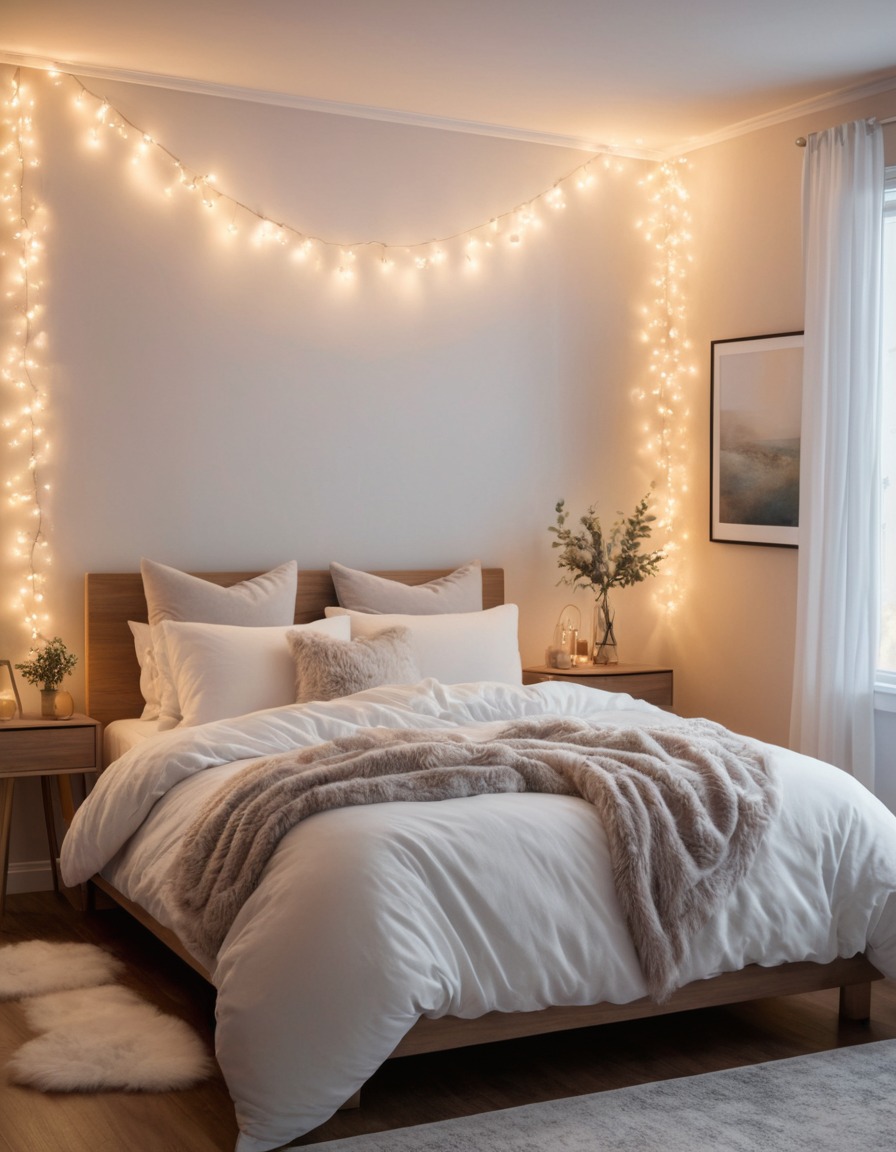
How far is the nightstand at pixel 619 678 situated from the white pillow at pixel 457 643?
0.32 meters

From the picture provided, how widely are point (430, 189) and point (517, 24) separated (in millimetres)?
1262

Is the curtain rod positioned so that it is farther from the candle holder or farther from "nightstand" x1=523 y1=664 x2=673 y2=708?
the candle holder

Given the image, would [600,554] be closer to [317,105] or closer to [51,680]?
[317,105]

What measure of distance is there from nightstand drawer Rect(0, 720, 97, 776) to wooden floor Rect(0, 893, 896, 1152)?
64 cm

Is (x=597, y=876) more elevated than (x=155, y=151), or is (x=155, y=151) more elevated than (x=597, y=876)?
(x=155, y=151)

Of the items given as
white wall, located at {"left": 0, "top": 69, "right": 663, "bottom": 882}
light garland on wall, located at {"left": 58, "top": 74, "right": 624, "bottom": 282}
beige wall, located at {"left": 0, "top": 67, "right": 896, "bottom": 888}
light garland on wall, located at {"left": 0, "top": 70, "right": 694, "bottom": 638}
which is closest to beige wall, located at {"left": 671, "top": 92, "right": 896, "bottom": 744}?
beige wall, located at {"left": 0, "top": 67, "right": 896, "bottom": 888}

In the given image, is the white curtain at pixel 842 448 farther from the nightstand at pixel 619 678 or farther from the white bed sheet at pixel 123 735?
the white bed sheet at pixel 123 735

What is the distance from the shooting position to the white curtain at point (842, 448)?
15.1 feet

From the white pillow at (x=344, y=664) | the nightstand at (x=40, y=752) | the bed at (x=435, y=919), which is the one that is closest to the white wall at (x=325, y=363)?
the nightstand at (x=40, y=752)

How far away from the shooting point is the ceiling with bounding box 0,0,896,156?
4.05 m

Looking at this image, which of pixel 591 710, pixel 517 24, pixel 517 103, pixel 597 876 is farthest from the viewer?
pixel 517 103

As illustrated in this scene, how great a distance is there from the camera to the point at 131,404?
15.8 ft

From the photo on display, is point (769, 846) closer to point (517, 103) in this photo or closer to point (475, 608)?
point (475, 608)

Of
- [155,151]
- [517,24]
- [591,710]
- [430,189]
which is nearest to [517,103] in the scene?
[430,189]
